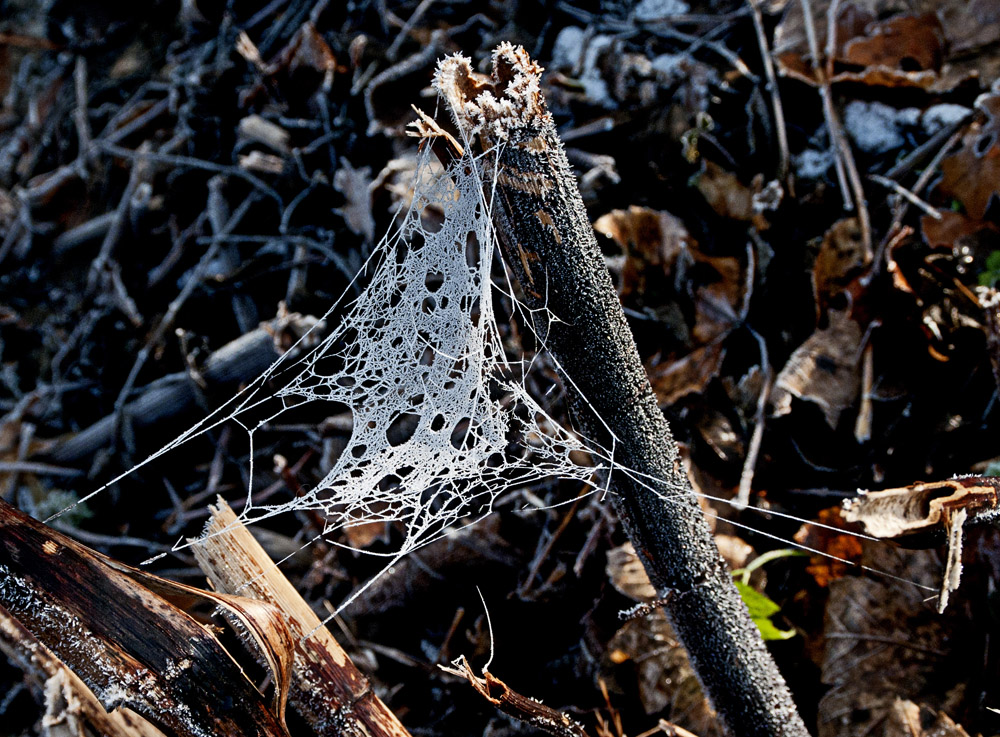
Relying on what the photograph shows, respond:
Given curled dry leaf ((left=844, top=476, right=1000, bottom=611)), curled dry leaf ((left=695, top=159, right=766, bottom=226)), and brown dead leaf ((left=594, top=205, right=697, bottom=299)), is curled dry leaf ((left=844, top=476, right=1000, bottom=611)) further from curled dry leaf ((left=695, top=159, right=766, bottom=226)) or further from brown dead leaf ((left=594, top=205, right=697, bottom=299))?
curled dry leaf ((left=695, top=159, right=766, bottom=226))

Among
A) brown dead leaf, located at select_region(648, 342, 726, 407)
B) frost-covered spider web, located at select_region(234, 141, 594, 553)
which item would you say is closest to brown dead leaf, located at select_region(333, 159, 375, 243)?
frost-covered spider web, located at select_region(234, 141, 594, 553)

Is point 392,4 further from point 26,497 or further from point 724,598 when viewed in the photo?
point 724,598

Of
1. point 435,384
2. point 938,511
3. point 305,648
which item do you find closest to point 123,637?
point 305,648

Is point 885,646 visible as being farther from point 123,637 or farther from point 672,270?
point 123,637

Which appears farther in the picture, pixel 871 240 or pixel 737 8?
pixel 737 8

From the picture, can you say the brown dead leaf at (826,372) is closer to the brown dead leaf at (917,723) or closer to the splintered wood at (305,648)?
the brown dead leaf at (917,723)

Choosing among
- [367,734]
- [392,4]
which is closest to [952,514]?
[367,734]
